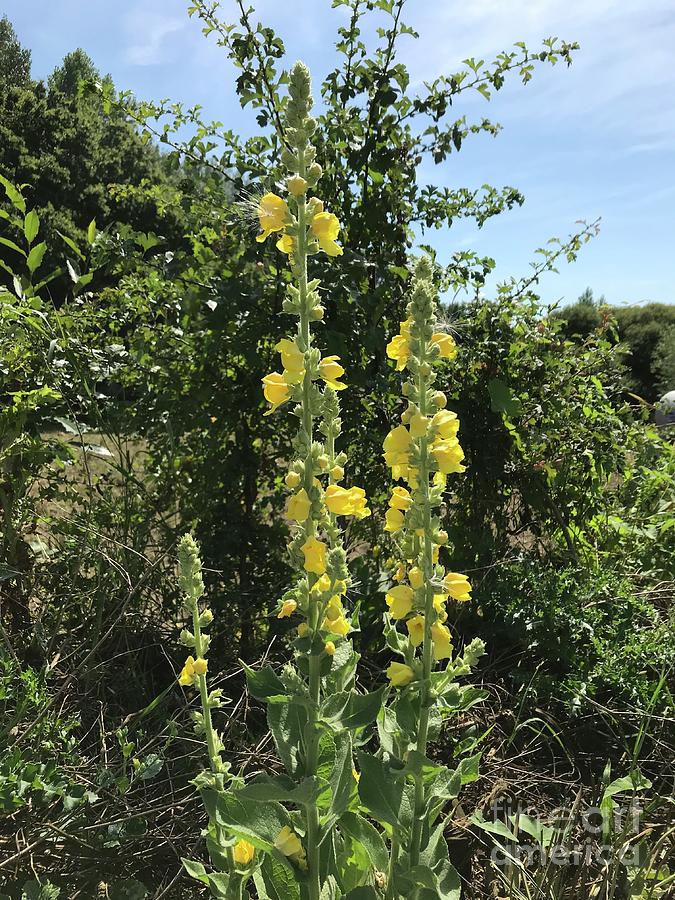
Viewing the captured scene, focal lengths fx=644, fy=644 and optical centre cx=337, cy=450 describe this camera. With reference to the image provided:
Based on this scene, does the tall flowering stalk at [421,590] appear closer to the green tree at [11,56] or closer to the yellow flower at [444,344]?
the yellow flower at [444,344]

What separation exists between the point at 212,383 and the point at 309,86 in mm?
1673

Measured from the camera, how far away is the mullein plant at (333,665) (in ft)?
4.09

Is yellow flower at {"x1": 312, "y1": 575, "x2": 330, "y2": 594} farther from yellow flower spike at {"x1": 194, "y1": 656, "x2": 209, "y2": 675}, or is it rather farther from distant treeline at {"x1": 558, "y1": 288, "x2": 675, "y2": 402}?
distant treeline at {"x1": 558, "y1": 288, "x2": 675, "y2": 402}

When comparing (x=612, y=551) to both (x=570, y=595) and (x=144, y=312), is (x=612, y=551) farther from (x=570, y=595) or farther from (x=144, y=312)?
(x=144, y=312)

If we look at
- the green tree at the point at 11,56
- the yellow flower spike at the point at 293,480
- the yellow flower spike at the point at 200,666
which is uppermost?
the green tree at the point at 11,56

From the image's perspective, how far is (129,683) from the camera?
2.52 m

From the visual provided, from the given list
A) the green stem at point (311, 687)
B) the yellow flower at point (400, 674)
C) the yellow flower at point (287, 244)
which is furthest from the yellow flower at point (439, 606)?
the yellow flower at point (287, 244)

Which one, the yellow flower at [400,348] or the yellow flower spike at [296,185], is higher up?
the yellow flower spike at [296,185]

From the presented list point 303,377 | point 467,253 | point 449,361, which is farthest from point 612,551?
point 303,377

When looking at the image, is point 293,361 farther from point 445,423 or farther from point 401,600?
point 401,600

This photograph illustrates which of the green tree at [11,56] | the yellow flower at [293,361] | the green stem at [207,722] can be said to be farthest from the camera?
the green tree at [11,56]

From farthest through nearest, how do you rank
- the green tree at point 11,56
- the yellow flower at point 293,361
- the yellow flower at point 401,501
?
the green tree at point 11,56 < the yellow flower at point 401,501 < the yellow flower at point 293,361

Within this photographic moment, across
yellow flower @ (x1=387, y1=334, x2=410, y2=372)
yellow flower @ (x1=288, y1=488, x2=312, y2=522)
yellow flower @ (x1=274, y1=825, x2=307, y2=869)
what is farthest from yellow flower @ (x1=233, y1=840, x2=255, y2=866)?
yellow flower @ (x1=387, y1=334, x2=410, y2=372)

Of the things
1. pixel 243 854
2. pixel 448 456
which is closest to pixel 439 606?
pixel 448 456
